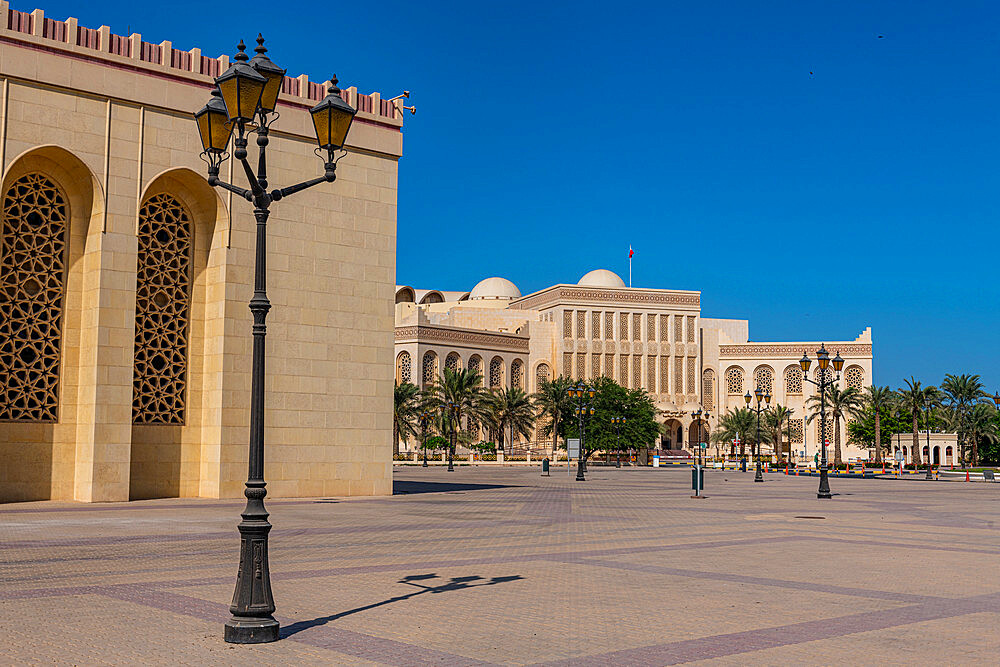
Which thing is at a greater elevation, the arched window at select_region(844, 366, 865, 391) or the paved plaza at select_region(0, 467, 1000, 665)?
the arched window at select_region(844, 366, 865, 391)

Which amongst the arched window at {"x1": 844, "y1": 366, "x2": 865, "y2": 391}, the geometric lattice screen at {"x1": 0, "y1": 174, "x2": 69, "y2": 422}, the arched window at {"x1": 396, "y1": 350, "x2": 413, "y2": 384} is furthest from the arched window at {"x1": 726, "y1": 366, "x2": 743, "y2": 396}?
the geometric lattice screen at {"x1": 0, "y1": 174, "x2": 69, "y2": 422}

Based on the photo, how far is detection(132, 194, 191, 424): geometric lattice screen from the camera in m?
24.0

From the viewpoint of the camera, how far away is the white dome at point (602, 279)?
104 metres

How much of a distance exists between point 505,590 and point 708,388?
96.4 meters

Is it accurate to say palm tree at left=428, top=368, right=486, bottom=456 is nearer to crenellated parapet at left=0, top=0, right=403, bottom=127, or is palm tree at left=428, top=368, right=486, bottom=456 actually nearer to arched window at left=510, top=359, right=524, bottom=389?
arched window at left=510, top=359, right=524, bottom=389

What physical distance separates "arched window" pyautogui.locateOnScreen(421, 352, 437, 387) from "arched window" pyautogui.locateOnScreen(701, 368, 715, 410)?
107 ft

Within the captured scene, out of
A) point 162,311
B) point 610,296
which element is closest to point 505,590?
point 162,311

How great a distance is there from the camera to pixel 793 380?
105312mm

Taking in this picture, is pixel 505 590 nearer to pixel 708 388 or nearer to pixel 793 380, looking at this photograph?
pixel 708 388

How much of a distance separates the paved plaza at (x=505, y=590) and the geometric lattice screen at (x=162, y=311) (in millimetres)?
4734

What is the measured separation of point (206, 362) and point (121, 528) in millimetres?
9128

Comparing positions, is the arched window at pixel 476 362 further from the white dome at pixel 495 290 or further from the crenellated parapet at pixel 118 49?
the crenellated parapet at pixel 118 49

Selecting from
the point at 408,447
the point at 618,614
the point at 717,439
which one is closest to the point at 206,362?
the point at 618,614

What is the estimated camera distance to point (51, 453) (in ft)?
73.4
